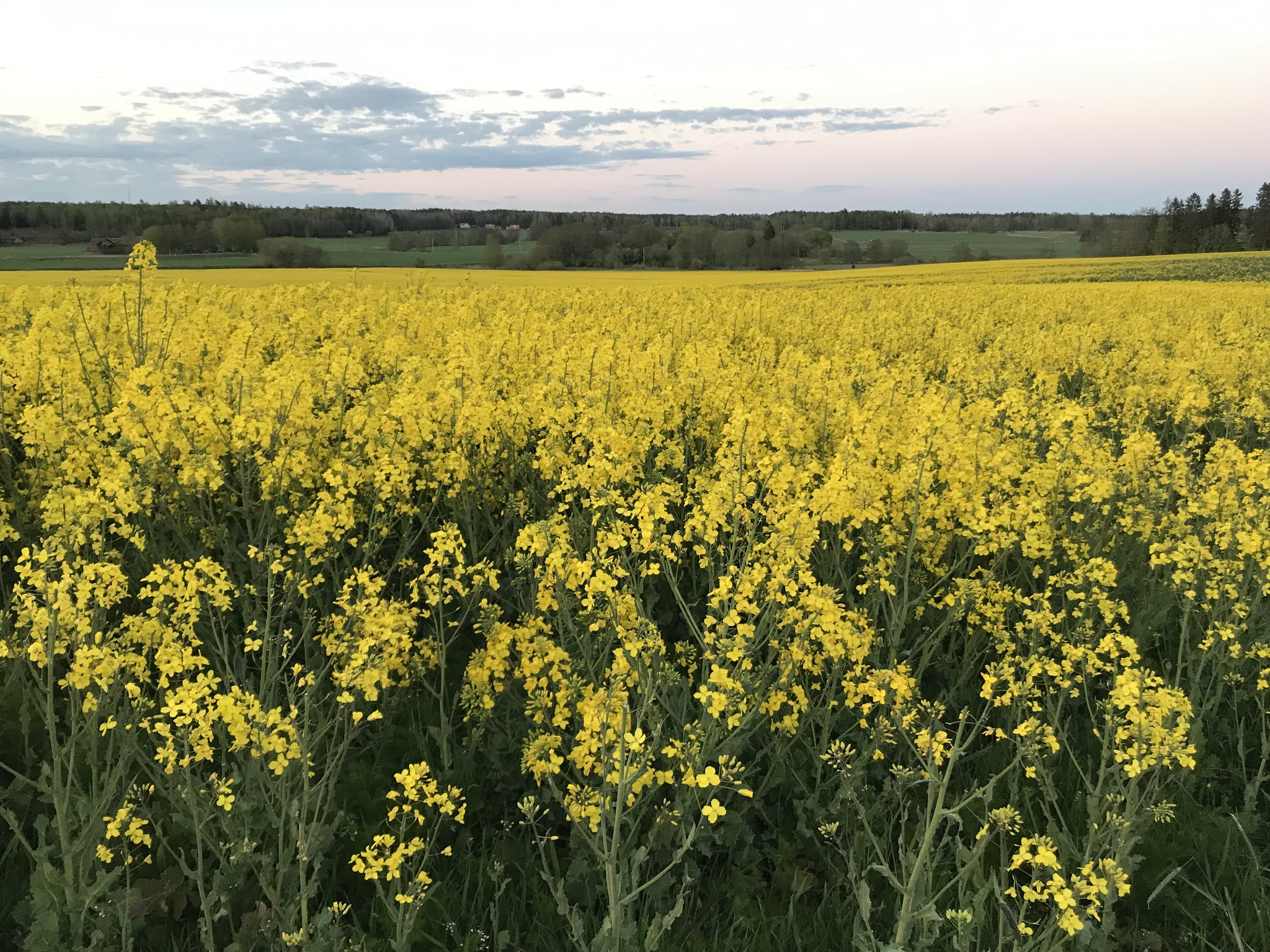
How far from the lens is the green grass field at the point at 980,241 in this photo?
60684mm

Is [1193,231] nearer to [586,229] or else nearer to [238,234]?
[586,229]

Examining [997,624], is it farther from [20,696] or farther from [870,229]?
[870,229]

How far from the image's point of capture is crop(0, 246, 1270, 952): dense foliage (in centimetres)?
241

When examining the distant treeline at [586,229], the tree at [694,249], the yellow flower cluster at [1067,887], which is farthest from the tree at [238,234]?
the yellow flower cluster at [1067,887]

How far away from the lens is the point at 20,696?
3475mm

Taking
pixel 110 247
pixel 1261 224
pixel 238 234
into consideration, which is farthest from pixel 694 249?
pixel 1261 224

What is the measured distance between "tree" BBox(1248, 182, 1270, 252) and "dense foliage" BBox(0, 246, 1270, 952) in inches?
3184

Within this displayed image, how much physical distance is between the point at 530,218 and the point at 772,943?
217 feet

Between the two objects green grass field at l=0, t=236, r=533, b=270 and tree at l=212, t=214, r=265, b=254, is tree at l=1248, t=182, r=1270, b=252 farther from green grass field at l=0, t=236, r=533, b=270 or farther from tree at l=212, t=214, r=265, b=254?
tree at l=212, t=214, r=265, b=254

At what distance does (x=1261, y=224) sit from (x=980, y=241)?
899 inches

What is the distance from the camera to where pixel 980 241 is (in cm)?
7619

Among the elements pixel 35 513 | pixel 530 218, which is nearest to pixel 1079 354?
pixel 35 513

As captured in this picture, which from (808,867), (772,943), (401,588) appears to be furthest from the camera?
(401,588)

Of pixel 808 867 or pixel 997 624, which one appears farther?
pixel 997 624
